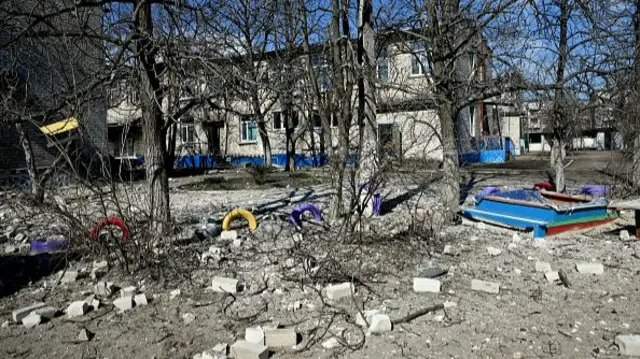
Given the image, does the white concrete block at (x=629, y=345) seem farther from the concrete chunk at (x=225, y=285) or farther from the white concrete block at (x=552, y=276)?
the concrete chunk at (x=225, y=285)

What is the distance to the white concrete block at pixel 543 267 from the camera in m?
4.72

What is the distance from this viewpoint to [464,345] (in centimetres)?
317

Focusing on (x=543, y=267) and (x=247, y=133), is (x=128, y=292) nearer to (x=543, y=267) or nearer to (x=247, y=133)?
(x=543, y=267)

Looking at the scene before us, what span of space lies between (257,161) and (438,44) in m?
20.8

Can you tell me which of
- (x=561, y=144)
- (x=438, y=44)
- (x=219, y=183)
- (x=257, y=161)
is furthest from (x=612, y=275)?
(x=257, y=161)

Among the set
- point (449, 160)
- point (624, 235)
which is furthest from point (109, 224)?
point (624, 235)

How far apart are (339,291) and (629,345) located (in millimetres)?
2048

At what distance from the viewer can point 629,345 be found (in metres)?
2.94

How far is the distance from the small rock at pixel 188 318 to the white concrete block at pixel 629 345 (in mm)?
2940

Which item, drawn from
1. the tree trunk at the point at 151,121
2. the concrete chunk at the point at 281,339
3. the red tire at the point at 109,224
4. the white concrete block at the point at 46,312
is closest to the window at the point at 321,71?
A: the tree trunk at the point at 151,121

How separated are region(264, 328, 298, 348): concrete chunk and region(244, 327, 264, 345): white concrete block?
1.7 inches

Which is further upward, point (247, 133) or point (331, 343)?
point (247, 133)

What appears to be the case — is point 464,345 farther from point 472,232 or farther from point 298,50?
point 298,50

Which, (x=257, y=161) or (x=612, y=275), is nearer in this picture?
(x=612, y=275)
